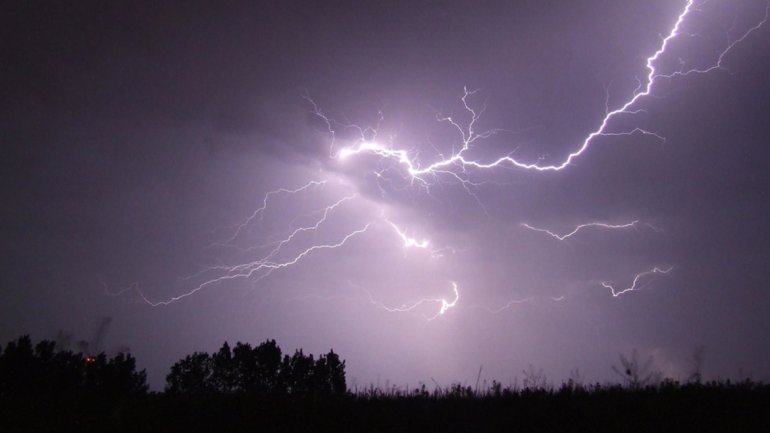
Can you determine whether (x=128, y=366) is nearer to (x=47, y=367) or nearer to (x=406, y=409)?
(x=47, y=367)

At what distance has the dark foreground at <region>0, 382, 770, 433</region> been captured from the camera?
4035 millimetres

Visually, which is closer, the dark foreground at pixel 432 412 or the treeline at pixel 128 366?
the dark foreground at pixel 432 412

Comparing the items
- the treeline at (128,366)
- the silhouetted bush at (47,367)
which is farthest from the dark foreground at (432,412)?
the silhouetted bush at (47,367)

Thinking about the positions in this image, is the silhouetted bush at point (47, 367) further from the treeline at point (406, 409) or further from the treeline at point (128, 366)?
the treeline at point (406, 409)

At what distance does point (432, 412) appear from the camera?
459 cm

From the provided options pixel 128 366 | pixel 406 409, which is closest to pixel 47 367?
pixel 128 366

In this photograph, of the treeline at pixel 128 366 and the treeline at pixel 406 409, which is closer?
the treeline at pixel 406 409

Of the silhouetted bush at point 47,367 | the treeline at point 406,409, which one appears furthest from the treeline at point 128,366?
the treeline at point 406,409

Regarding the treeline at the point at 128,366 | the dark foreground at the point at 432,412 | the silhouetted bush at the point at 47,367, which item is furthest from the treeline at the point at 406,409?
the silhouetted bush at the point at 47,367

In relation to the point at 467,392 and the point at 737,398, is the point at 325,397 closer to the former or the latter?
the point at 467,392

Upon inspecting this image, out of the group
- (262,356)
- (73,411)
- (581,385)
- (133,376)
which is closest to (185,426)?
(73,411)

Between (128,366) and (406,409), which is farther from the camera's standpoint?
(128,366)

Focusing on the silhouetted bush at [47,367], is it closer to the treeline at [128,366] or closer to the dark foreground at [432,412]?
the treeline at [128,366]

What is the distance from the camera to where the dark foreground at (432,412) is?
4035mm
